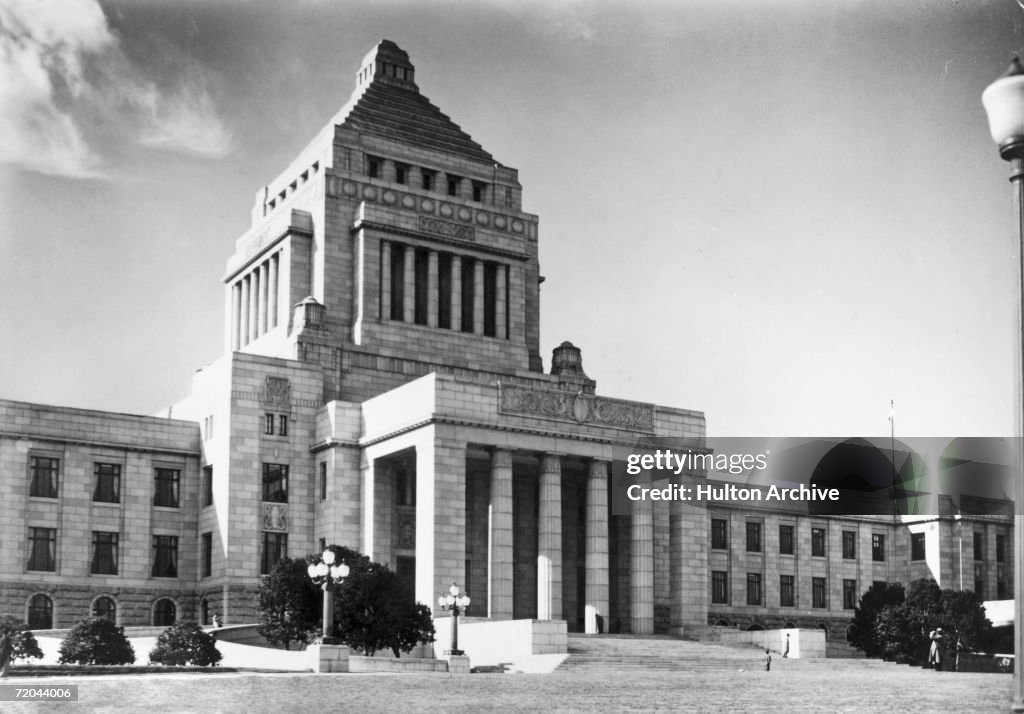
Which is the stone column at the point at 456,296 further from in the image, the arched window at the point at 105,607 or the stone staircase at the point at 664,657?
the arched window at the point at 105,607

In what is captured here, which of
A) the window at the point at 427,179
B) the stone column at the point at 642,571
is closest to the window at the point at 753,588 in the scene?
the stone column at the point at 642,571

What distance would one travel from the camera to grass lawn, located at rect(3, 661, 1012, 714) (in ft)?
85.5

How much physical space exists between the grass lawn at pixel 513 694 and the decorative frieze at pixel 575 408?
71.2ft

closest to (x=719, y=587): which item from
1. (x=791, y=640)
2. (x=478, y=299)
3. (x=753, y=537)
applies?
(x=753, y=537)

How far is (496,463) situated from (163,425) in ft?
48.1

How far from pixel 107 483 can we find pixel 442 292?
18615mm

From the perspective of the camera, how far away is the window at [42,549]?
57.7 meters

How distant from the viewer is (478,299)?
231ft

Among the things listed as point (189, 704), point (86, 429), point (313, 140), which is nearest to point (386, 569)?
point (86, 429)

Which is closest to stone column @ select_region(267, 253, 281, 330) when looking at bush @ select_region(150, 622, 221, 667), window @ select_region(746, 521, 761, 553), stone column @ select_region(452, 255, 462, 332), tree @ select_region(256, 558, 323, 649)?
stone column @ select_region(452, 255, 462, 332)

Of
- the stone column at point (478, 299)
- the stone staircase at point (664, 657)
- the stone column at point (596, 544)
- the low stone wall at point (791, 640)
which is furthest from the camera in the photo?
the stone column at point (478, 299)

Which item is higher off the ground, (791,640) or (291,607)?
(291,607)

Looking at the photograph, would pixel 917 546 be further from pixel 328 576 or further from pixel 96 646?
pixel 96 646

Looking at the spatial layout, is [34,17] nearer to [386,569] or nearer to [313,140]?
[386,569]
